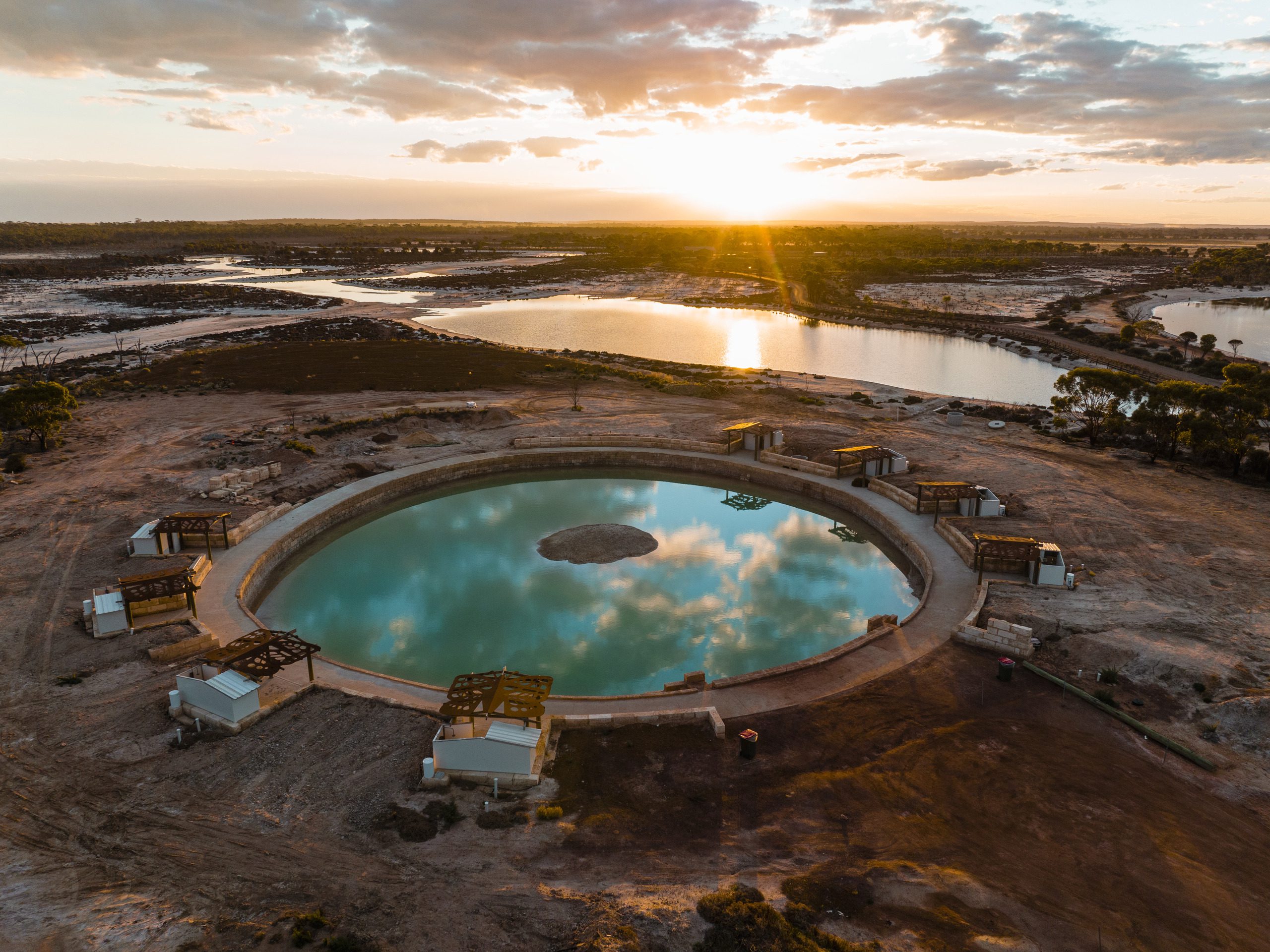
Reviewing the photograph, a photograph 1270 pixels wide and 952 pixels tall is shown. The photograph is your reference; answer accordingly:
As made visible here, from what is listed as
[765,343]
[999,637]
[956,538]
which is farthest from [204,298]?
[999,637]

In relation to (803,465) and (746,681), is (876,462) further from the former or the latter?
(746,681)

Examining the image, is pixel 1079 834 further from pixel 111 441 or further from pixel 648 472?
pixel 111 441

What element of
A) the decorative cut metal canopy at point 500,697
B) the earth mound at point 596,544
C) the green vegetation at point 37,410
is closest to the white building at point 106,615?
the decorative cut metal canopy at point 500,697

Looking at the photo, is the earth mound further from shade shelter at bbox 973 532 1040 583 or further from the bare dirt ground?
shade shelter at bbox 973 532 1040 583

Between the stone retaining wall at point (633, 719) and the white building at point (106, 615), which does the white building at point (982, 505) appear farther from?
the white building at point (106, 615)

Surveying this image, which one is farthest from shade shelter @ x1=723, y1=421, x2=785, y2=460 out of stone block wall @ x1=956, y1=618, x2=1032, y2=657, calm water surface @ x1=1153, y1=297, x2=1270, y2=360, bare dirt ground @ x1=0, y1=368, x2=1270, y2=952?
calm water surface @ x1=1153, y1=297, x2=1270, y2=360
